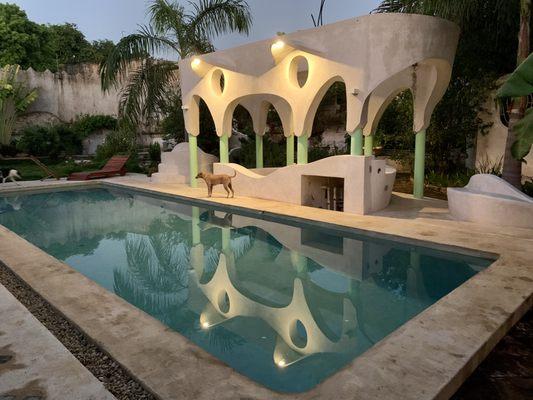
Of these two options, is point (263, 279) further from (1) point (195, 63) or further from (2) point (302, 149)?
(1) point (195, 63)

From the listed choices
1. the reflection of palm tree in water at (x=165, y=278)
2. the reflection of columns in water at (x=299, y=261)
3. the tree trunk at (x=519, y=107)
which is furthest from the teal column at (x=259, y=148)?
the tree trunk at (x=519, y=107)

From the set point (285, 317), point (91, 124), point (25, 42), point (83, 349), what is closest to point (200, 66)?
point (285, 317)

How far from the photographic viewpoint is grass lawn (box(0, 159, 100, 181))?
18.0m

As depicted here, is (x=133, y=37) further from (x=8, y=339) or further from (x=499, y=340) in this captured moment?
(x=499, y=340)

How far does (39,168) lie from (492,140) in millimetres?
20219

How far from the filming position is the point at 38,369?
2908 millimetres

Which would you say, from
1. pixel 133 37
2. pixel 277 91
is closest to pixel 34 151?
pixel 133 37

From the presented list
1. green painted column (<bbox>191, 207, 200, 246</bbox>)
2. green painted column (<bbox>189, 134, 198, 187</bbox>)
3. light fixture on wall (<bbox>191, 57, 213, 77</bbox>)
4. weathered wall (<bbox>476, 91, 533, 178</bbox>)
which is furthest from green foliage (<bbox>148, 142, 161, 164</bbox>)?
weathered wall (<bbox>476, 91, 533, 178</bbox>)

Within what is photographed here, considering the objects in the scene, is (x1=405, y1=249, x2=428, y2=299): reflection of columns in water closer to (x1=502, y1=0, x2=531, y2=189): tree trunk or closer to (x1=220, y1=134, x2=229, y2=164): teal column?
(x1=502, y1=0, x2=531, y2=189): tree trunk

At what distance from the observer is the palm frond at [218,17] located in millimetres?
14805

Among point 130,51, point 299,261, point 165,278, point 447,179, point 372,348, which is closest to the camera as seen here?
point 372,348

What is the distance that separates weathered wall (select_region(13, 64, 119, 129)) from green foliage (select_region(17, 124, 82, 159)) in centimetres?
360

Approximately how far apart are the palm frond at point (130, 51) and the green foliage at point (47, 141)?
950cm

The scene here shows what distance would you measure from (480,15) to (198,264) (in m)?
10.6
